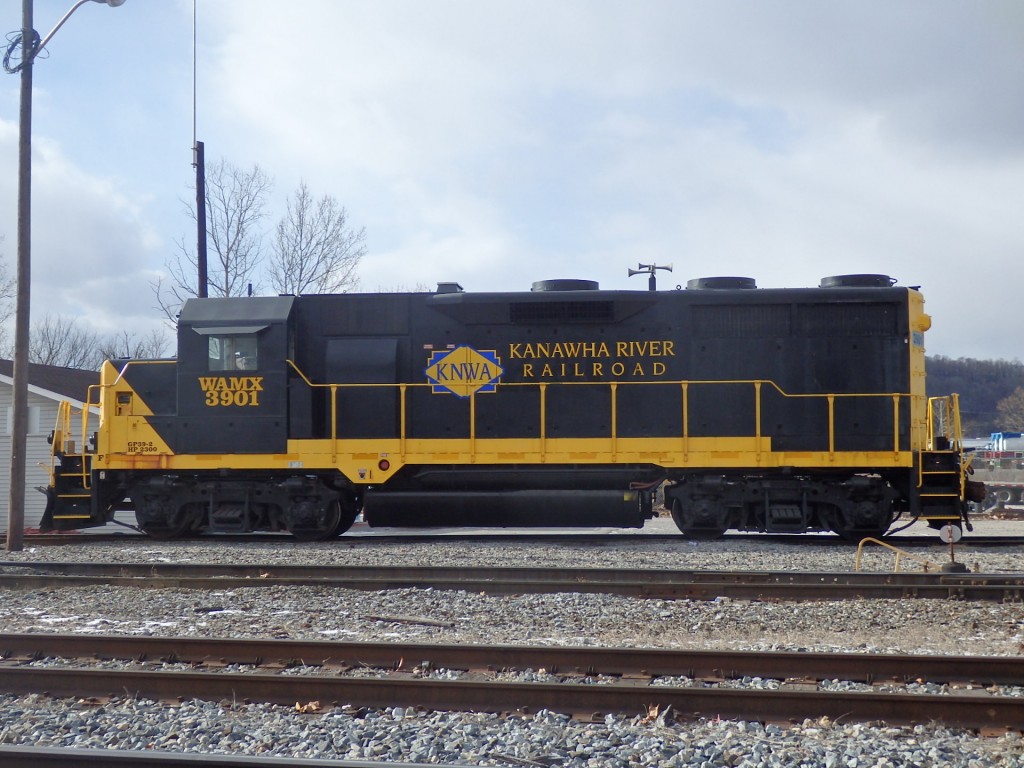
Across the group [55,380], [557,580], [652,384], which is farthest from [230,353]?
[55,380]

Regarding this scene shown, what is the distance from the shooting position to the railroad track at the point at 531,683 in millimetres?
5148

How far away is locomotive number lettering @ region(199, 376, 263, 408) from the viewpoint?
13273mm

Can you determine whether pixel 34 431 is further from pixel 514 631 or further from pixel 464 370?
pixel 514 631

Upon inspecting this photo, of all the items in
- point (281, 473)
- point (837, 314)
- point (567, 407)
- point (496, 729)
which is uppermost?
point (837, 314)

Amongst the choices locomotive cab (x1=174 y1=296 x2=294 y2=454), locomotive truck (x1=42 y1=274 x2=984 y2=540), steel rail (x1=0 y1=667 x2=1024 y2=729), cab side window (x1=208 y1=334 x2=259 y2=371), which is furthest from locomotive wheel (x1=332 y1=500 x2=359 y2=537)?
steel rail (x1=0 y1=667 x2=1024 y2=729)

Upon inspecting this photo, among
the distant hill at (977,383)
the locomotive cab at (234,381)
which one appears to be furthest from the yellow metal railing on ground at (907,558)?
the distant hill at (977,383)

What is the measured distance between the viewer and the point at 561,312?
43.7 ft

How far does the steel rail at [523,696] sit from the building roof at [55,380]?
1544 cm

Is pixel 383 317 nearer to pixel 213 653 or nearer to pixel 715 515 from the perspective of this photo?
pixel 715 515

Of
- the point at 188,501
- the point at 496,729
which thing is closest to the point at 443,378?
the point at 188,501

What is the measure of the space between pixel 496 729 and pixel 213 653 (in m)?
2.47

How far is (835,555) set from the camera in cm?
1122

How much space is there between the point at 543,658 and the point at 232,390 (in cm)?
858

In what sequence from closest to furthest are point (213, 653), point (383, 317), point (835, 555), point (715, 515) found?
point (213, 653)
point (835, 555)
point (715, 515)
point (383, 317)
